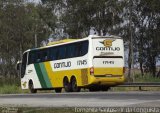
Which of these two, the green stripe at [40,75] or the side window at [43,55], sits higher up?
the side window at [43,55]

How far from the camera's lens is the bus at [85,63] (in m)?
28.8

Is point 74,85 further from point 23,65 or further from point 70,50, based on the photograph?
point 23,65

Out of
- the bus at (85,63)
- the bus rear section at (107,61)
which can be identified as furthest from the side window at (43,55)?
the bus rear section at (107,61)

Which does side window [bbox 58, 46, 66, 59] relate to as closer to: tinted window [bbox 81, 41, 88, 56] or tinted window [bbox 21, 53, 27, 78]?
tinted window [bbox 81, 41, 88, 56]

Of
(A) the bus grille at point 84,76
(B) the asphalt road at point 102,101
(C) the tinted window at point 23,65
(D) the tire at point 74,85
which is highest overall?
(C) the tinted window at point 23,65

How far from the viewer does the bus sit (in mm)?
28750

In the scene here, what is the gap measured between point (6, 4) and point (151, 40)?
18.9 metres

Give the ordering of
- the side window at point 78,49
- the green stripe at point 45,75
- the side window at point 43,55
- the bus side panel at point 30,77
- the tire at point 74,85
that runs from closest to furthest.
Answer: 1. the side window at point 78,49
2. the tire at point 74,85
3. the side window at point 43,55
4. the green stripe at point 45,75
5. the bus side panel at point 30,77

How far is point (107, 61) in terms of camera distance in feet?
94.8

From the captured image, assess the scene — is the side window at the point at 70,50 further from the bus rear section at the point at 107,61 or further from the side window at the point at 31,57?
the side window at the point at 31,57

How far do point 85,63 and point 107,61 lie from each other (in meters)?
1.32

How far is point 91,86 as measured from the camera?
97.1 ft

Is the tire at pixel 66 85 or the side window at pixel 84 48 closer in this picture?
the side window at pixel 84 48

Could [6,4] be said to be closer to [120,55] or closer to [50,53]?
[50,53]
